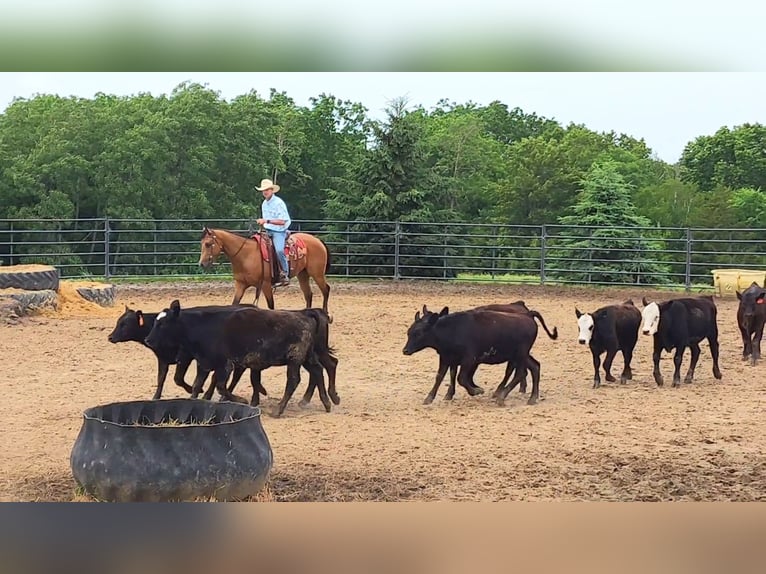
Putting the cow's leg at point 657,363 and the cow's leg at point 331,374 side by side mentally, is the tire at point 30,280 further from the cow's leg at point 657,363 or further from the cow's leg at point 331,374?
the cow's leg at point 657,363

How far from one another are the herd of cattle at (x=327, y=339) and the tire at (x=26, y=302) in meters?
4.54

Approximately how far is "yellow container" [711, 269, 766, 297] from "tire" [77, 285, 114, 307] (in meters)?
8.57

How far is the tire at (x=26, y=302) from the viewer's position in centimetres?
1120

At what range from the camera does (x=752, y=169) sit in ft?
83.4

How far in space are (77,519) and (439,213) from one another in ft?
55.4

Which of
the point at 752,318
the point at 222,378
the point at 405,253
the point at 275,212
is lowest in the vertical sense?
the point at 222,378

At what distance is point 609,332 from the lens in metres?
7.70

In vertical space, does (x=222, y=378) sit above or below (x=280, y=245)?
below

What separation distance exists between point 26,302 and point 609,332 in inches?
273

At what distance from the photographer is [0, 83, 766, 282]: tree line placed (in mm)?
20516

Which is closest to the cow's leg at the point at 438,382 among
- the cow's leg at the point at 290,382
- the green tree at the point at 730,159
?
the cow's leg at the point at 290,382

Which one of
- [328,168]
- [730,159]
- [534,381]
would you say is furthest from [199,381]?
[730,159]

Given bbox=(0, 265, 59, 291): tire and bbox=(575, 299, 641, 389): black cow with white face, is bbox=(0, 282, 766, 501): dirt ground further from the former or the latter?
bbox=(0, 265, 59, 291): tire

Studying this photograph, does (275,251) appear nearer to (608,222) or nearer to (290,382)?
(290,382)
